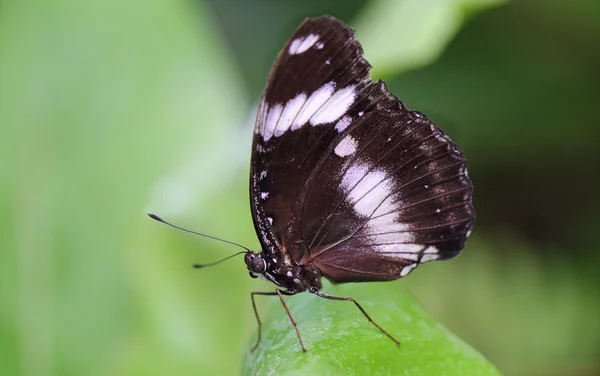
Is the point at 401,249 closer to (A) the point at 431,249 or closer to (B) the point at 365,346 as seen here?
(A) the point at 431,249

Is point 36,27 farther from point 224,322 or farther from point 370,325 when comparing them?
point 370,325

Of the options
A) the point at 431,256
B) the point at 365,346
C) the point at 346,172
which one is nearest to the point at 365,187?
the point at 346,172

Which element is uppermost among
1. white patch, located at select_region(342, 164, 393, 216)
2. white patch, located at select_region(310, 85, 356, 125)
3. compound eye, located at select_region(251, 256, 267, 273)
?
white patch, located at select_region(310, 85, 356, 125)

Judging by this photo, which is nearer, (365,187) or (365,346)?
(365,346)

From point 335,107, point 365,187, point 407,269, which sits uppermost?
point 335,107

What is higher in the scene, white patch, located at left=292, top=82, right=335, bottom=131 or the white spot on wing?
white patch, located at left=292, top=82, right=335, bottom=131

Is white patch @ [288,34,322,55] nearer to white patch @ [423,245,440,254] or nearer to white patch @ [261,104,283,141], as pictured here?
white patch @ [261,104,283,141]

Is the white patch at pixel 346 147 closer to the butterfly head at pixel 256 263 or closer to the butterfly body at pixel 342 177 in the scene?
the butterfly body at pixel 342 177

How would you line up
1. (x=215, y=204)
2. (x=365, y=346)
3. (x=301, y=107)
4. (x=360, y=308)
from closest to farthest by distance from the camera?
(x=365, y=346) → (x=360, y=308) → (x=301, y=107) → (x=215, y=204)

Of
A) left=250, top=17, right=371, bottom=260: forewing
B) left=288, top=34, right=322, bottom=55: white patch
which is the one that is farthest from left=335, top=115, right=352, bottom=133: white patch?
left=288, top=34, right=322, bottom=55: white patch
